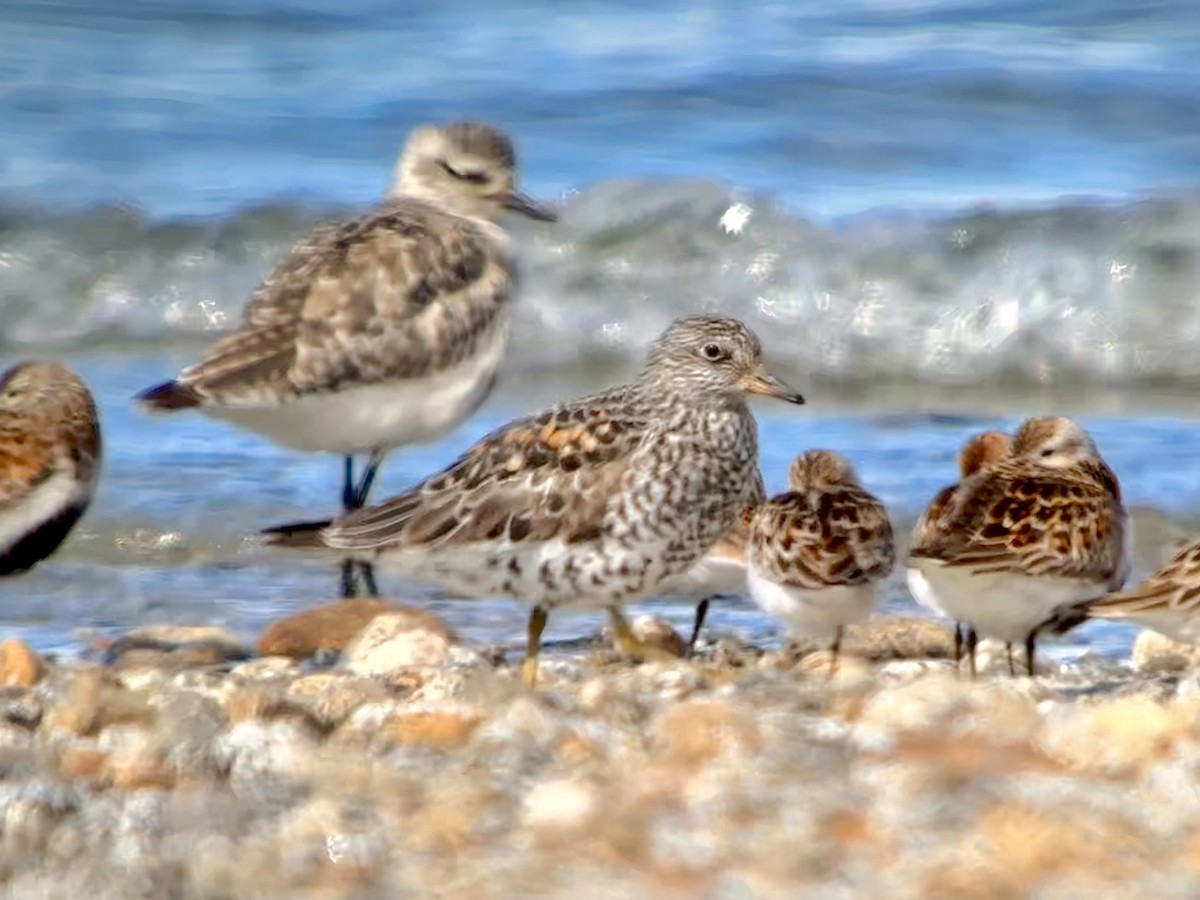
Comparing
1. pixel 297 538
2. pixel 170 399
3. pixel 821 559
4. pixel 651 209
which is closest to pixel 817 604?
pixel 821 559

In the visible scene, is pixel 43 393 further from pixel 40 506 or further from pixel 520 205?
pixel 520 205

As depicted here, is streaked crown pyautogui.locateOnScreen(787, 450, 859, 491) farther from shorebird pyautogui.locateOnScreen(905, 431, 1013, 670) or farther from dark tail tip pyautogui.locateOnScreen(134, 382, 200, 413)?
dark tail tip pyautogui.locateOnScreen(134, 382, 200, 413)

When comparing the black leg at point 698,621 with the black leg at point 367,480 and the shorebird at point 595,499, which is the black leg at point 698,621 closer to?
the shorebird at point 595,499

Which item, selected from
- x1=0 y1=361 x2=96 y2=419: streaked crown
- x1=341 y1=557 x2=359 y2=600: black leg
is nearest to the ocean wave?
x1=341 y1=557 x2=359 y2=600: black leg

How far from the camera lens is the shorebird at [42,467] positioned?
761cm

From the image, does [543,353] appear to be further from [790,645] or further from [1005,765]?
[1005,765]

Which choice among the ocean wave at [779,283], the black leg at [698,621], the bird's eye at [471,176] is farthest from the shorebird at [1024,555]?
the ocean wave at [779,283]

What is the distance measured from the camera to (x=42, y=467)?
7.71m

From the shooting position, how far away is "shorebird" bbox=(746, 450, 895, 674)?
6.80m

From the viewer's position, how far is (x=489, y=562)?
681 centimetres

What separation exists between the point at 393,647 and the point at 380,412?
1904mm

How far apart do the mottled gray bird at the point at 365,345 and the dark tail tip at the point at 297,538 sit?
4.44 ft

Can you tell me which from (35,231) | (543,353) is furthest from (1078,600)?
(35,231)

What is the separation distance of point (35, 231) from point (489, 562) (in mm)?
8248
